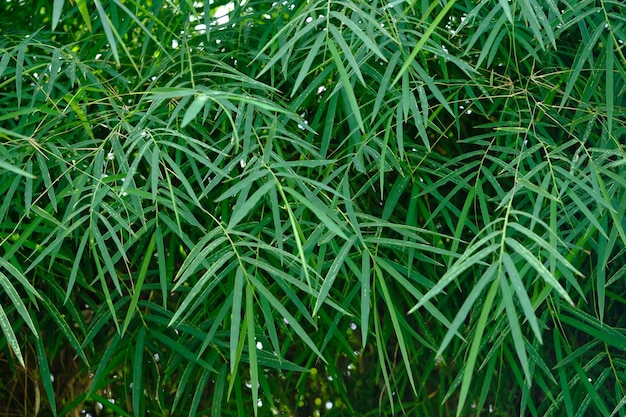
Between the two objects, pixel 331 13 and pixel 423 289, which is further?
pixel 423 289

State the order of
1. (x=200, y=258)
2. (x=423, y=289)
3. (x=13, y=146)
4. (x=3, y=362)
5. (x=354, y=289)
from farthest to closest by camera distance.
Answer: (x=3, y=362)
(x=423, y=289)
(x=354, y=289)
(x=13, y=146)
(x=200, y=258)

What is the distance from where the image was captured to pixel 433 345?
5.42 feet

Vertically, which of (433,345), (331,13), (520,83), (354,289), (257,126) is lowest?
(433,345)

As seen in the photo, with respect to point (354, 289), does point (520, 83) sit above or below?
above

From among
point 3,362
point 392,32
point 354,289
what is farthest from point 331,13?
point 3,362

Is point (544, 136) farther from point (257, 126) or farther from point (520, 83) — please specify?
point (257, 126)

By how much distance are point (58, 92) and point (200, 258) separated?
0.78m

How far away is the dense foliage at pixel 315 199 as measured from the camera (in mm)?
1427

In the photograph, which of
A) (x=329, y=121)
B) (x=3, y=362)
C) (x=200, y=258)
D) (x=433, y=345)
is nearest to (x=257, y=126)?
(x=329, y=121)

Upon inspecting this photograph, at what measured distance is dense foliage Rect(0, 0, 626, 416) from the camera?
143 centimetres

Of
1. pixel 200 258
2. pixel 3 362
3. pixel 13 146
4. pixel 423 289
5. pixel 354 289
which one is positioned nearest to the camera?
pixel 200 258

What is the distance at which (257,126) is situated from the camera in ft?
5.24

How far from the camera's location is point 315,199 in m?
1.34

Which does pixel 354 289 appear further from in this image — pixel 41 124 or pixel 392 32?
pixel 41 124
